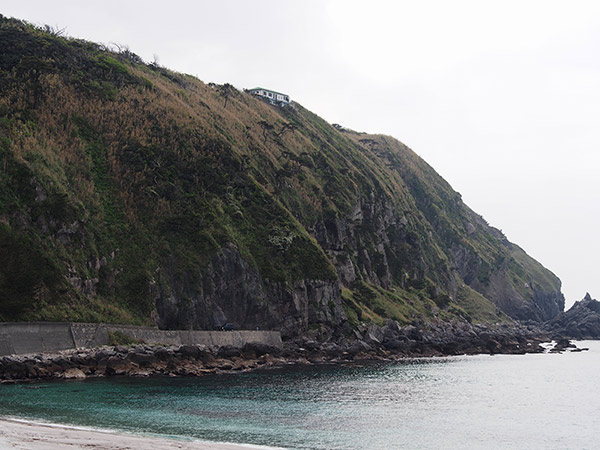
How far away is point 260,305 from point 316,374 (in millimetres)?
22253

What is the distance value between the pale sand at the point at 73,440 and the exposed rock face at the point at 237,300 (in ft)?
159

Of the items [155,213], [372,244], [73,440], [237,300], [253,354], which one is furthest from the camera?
[372,244]

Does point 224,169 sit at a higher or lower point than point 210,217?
higher

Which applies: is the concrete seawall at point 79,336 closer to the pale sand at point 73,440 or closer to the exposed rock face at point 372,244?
the pale sand at point 73,440

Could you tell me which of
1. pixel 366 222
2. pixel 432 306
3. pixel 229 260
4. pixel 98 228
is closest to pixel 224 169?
pixel 229 260

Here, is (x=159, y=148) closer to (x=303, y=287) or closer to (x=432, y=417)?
(x=303, y=287)

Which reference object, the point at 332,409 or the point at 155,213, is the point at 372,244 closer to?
the point at 155,213

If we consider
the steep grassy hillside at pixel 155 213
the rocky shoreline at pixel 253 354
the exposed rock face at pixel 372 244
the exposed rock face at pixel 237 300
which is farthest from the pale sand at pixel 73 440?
the exposed rock face at pixel 372 244

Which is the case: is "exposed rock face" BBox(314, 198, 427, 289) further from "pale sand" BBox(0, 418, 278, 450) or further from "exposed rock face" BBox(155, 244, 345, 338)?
"pale sand" BBox(0, 418, 278, 450)

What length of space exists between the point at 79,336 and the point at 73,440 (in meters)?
38.1

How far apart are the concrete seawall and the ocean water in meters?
8.67

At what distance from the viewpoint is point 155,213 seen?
93.6 meters

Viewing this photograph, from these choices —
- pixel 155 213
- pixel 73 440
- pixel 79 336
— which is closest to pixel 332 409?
pixel 73 440

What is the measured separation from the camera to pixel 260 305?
94188 millimetres
